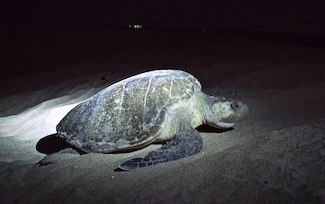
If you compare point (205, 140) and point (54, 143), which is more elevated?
point (205, 140)

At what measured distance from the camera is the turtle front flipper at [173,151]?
6.94ft

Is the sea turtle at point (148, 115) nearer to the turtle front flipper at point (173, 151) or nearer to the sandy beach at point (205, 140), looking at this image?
the turtle front flipper at point (173, 151)

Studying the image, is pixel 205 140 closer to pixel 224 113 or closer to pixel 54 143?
pixel 224 113

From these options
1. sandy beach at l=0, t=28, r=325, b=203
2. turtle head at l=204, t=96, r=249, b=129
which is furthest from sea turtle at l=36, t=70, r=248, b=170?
sandy beach at l=0, t=28, r=325, b=203

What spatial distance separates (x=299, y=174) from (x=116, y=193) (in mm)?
1118

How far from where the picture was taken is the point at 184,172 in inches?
73.0

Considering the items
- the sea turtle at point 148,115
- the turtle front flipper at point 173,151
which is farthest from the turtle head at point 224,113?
the turtle front flipper at point 173,151

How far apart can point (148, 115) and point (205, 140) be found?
584 mm

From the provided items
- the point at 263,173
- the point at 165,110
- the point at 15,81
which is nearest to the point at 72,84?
the point at 15,81

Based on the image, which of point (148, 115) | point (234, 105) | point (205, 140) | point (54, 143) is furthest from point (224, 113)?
point (54, 143)

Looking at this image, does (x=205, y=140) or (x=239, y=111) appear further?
(x=239, y=111)

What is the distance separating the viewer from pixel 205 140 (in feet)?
8.44

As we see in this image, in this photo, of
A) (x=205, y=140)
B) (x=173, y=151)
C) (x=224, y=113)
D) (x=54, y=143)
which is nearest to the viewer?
(x=173, y=151)

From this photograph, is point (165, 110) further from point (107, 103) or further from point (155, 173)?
point (155, 173)
